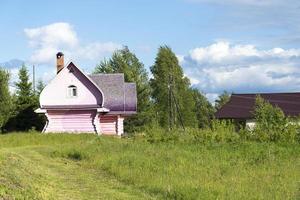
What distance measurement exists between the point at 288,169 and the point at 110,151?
23.3 feet

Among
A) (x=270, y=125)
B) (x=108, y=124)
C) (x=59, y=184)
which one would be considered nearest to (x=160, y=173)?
(x=59, y=184)

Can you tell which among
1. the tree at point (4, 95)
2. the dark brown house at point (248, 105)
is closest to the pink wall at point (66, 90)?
the tree at point (4, 95)

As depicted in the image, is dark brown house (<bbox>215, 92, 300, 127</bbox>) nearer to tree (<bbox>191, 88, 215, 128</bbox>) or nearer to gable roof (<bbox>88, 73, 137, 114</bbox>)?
gable roof (<bbox>88, 73, 137, 114</bbox>)

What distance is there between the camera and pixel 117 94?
43438mm

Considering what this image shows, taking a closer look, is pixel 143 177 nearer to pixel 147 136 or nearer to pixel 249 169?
pixel 249 169

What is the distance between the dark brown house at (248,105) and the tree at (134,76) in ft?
27.7

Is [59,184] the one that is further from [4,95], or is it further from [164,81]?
[164,81]

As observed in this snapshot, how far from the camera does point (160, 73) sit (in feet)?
208

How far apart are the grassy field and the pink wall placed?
1726 cm

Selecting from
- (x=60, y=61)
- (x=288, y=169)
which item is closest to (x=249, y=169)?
(x=288, y=169)

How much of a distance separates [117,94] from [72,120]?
6011 millimetres

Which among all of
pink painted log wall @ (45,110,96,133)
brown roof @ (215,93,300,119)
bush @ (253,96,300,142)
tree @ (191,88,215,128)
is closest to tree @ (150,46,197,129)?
brown roof @ (215,93,300,119)

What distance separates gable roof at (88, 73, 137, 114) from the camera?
42688 mm

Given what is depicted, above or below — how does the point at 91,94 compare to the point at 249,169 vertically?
above
